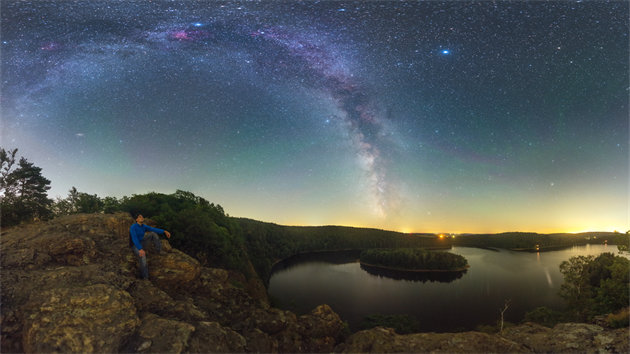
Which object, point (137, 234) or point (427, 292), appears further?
point (427, 292)

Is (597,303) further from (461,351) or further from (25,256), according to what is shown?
(25,256)

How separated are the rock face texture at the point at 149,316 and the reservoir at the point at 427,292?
4802 centimetres

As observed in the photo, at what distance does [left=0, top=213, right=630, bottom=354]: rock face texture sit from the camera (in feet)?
19.9

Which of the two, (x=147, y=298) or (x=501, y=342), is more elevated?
(x=147, y=298)

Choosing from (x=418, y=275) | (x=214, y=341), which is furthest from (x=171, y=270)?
(x=418, y=275)

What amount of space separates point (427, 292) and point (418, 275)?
86.4 feet

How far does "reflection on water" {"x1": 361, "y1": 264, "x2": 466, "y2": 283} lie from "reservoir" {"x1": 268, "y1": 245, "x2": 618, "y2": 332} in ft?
1.24

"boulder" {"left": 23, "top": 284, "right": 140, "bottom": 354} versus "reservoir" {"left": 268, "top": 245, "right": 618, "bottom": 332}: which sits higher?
"boulder" {"left": 23, "top": 284, "right": 140, "bottom": 354}

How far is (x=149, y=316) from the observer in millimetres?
7109

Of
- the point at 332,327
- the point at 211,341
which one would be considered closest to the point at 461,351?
the point at 332,327

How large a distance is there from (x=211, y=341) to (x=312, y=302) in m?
72.2

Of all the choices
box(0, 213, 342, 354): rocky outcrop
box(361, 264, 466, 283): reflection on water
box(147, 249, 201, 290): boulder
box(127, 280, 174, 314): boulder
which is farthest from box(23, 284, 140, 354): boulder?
box(361, 264, 466, 283): reflection on water

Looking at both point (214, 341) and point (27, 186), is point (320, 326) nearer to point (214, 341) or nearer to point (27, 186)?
point (214, 341)

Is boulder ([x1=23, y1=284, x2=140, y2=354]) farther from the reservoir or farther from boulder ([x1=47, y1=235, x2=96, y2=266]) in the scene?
the reservoir
